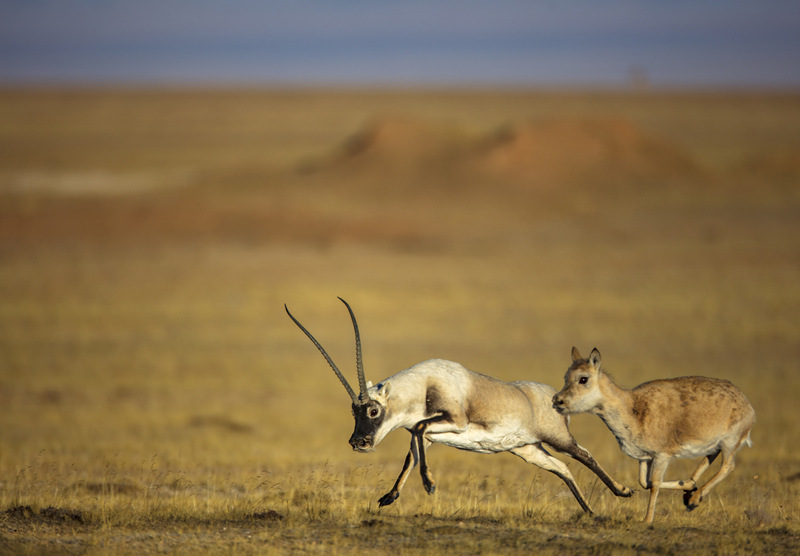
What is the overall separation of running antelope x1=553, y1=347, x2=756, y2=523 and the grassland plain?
0.58 meters

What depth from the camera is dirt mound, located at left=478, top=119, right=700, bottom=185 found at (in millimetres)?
82125

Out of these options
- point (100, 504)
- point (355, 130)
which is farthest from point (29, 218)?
point (355, 130)

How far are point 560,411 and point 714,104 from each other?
7013 inches

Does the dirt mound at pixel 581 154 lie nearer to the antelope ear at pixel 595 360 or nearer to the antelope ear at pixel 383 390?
the antelope ear at pixel 595 360

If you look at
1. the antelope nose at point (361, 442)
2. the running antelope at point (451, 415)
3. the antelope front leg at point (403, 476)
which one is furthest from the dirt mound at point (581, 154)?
the antelope nose at point (361, 442)

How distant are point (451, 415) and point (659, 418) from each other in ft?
7.29

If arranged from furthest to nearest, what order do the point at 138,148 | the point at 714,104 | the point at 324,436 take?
the point at 714,104 < the point at 138,148 < the point at 324,436

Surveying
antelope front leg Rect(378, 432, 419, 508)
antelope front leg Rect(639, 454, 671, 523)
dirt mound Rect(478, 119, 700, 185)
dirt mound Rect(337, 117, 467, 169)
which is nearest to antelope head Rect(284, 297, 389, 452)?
antelope front leg Rect(378, 432, 419, 508)

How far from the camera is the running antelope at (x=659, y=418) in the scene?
979 centimetres

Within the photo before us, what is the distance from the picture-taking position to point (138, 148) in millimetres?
126688

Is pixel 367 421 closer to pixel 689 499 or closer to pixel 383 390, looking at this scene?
pixel 383 390

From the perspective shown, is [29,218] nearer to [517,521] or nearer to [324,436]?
[324,436]

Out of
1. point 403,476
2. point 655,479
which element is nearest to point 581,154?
point 655,479

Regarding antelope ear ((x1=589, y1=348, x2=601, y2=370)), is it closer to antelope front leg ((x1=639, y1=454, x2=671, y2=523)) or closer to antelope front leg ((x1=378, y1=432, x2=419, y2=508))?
antelope front leg ((x1=639, y1=454, x2=671, y2=523))
